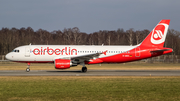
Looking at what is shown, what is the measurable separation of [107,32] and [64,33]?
30611mm

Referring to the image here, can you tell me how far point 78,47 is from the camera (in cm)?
3262

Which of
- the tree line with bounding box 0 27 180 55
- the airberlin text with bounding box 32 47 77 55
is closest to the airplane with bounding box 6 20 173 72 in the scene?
the airberlin text with bounding box 32 47 77 55

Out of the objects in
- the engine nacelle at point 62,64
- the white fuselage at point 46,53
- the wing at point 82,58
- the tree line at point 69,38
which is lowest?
the engine nacelle at point 62,64

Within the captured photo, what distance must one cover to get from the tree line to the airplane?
52.7m

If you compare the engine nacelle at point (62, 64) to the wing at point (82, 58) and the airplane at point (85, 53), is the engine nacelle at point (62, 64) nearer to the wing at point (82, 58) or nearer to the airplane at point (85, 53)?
the airplane at point (85, 53)

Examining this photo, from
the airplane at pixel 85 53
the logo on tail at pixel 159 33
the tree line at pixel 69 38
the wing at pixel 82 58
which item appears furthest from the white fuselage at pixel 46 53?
the tree line at pixel 69 38

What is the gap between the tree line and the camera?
94.4 m

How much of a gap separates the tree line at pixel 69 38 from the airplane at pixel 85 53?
52.7m

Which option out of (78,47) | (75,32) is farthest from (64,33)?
(78,47)

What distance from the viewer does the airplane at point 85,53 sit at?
3091 centimetres

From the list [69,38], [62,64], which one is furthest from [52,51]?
[69,38]

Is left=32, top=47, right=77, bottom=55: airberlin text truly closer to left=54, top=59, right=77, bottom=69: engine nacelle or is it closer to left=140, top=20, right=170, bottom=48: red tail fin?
left=54, top=59, right=77, bottom=69: engine nacelle

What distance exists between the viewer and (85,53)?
32.3 metres

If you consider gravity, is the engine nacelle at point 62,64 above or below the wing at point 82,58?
below
